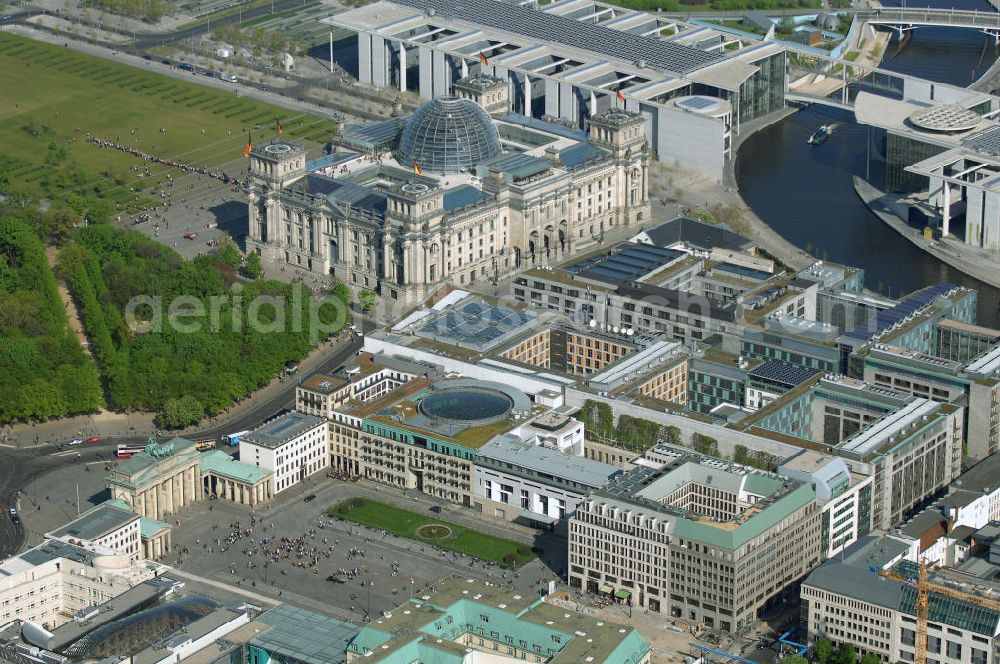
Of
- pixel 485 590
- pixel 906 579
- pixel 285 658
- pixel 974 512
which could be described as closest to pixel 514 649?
pixel 485 590

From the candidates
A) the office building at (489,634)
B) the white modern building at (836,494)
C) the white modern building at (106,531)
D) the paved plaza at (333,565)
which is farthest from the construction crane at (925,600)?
the white modern building at (106,531)

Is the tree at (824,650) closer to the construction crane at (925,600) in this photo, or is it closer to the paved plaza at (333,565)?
the construction crane at (925,600)

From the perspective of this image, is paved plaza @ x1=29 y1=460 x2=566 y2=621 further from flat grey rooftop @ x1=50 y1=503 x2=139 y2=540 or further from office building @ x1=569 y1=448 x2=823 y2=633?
office building @ x1=569 y1=448 x2=823 y2=633

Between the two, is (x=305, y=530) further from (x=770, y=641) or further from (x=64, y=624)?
(x=770, y=641)

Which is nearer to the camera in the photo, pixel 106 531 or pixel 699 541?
pixel 699 541

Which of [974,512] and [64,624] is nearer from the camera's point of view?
[64,624]

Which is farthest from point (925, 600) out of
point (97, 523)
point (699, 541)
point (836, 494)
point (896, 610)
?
point (97, 523)

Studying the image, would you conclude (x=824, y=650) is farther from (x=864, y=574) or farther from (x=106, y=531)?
(x=106, y=531)

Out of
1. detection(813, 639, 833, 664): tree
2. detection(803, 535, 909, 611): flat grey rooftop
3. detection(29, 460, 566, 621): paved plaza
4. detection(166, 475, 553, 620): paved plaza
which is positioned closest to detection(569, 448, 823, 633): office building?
detection(803, 535, 909, 611): flat grey rooftop

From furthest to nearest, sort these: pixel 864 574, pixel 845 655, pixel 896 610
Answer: pixel 864 574 < pixel 845 655 < pixel 896 610
